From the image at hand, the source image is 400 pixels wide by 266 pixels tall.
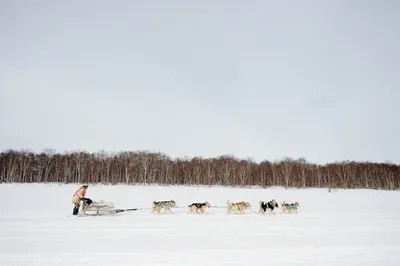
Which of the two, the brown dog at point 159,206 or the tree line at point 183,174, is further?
the tree line at point 183,174

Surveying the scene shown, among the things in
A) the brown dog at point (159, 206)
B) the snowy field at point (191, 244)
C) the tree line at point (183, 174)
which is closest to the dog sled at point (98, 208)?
the brown dog at point (159, 206)

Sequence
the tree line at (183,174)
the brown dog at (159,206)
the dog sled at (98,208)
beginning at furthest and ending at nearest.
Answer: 1. the tree line at (183,174)
2. the brown dog at (159,206)
3. the dog sled at (98,208)

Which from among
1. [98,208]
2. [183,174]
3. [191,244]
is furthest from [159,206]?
[183,174]

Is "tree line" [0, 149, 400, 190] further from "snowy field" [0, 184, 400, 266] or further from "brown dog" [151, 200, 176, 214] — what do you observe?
"snowy field" [0, 184, 400, 266]

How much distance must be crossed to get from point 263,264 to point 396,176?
7794 cm

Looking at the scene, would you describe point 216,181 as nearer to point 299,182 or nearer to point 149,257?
point 299,182

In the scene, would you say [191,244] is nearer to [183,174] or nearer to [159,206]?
[159,206]

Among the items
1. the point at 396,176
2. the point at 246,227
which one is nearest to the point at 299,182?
the point at 396,176

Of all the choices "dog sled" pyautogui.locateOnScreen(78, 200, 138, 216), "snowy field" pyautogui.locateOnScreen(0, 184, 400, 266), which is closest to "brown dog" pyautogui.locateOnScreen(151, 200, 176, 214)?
"dog sled" pyautogui.locateOnScreen(78, 200, 138, 216)

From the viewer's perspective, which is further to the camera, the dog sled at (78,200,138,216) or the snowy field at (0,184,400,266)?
the dog sled at (78,200,138,216)

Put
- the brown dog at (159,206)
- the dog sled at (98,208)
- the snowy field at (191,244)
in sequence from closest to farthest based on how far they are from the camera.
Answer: the snowy field at (191,244), the dog sled at (98,208), the brown dog at (159,206)

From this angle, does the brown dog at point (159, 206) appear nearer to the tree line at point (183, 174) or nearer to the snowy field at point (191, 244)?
the snowy field at point (191, 244)

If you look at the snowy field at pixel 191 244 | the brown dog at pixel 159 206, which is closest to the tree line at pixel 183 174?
the brown dog at pixel 159 206

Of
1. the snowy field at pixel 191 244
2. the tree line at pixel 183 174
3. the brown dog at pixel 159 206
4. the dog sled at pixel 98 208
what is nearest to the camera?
the snowy field at pixel 191 244
